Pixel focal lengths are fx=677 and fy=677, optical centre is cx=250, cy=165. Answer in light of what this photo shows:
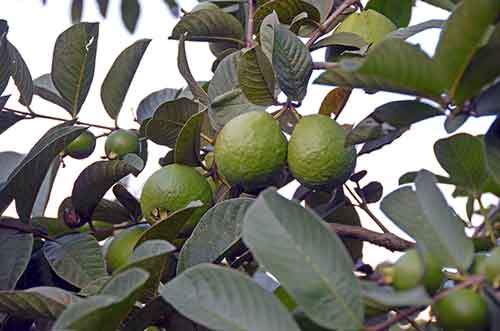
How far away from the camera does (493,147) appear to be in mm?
731

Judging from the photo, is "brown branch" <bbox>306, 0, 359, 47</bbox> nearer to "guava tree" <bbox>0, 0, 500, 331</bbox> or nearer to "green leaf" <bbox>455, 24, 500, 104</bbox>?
"guava tree" <bbox>0, 0, 500, 331</bbox>

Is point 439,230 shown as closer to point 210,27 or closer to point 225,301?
point 225,301

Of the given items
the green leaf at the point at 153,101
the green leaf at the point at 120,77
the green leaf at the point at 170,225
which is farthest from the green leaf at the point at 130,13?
the green leaf at the point at 170,225

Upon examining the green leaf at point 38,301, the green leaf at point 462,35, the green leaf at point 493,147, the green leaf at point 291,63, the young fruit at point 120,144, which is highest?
the green leaf at point 462,35

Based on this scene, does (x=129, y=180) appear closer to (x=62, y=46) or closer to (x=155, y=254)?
(x=62, y=46)

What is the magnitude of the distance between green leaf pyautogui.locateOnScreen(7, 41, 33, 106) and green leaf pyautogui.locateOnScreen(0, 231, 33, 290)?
0.32m

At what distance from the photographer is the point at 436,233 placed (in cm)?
61

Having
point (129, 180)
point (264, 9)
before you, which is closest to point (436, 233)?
point (264, 9)

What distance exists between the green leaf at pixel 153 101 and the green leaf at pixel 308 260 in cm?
99

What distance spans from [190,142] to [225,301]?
0.51 metres

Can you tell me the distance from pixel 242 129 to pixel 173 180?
0.15 metres

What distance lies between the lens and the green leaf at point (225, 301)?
0.60m

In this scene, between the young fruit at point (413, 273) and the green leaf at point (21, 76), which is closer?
the young fruit at point (413, 273)

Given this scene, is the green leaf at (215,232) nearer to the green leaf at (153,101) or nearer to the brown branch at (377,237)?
the brown branch at (377,237)
